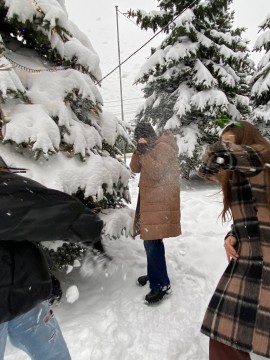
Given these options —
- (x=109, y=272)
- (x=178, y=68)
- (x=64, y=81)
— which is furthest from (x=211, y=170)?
(x=178, y=68)

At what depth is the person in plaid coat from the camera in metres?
2.04

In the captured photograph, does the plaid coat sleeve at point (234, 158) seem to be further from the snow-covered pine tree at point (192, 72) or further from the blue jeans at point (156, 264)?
the snow-covered pine tree at point (192, 72)

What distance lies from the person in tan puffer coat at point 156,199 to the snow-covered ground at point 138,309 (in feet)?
0.93

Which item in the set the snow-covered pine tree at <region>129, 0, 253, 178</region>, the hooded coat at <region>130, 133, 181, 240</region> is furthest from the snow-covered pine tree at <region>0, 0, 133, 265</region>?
the snow-covered pine tree at <region>129, 0, 253, 178</region>

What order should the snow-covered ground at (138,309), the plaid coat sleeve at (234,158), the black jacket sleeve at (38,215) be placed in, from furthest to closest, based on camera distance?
the snow-covered ground at (138,309) → the plaid coat sleeve at (234,158) → the black jacket sleeve at (38,215)

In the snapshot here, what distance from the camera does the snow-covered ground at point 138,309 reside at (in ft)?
10.1

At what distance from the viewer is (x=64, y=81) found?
393 cm

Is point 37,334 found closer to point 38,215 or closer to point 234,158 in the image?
point 38,215

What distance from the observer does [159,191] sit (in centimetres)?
373

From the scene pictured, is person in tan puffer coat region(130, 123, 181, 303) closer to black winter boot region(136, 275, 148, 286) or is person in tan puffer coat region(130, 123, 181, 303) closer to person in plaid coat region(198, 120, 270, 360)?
black winter boot region(136, 275, 148, 286)

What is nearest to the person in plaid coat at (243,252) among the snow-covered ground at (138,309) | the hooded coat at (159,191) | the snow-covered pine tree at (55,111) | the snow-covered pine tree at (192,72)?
the snow-covered ground at (138,309)

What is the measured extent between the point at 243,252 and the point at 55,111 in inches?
101

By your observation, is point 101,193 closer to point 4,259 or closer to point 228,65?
point 4,259

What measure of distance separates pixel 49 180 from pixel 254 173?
2.17 m
